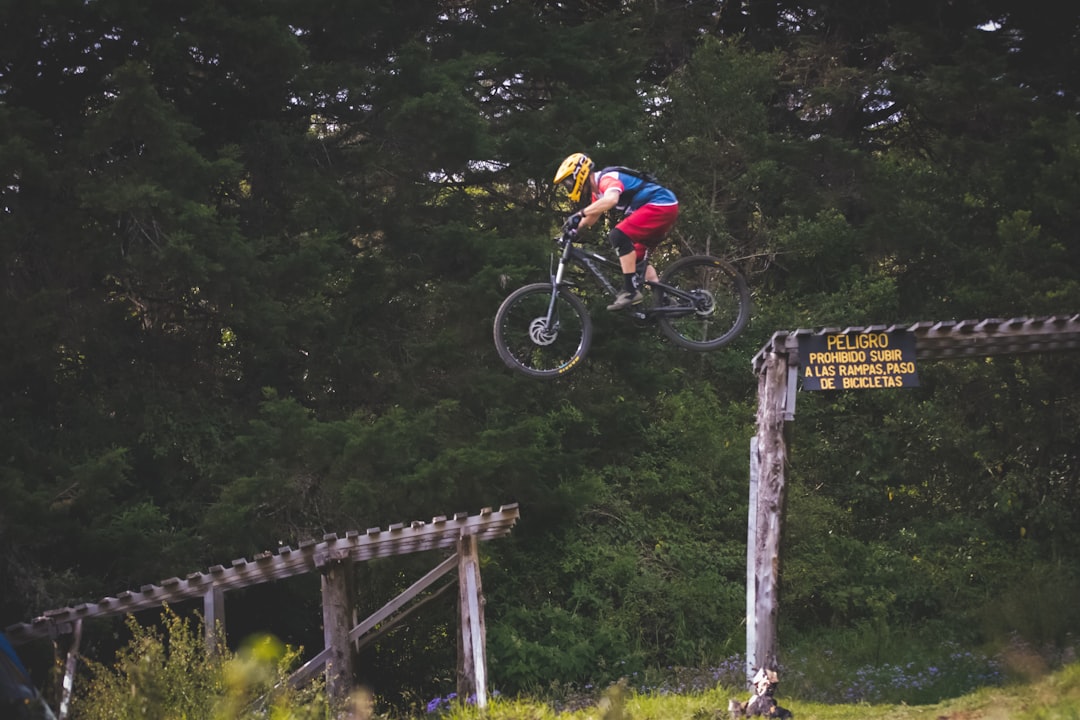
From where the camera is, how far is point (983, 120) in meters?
19.8

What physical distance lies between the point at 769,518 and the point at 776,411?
2.75 feet

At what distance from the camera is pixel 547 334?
1100cm

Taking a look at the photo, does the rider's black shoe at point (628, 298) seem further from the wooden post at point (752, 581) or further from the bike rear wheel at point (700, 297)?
the wooden post at point (752, 581)

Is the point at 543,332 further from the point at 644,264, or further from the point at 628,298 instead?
the point at 644,264

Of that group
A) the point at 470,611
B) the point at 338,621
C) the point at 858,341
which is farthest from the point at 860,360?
the point at 338,621

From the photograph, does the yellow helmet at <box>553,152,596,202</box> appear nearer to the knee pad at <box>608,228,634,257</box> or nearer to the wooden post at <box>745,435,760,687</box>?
the knee pad at <box>608,228,634,257</box>

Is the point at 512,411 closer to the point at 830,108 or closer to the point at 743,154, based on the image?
the point at 743,154

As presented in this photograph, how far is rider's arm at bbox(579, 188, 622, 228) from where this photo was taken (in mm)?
10109

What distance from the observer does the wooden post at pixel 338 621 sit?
36.5ft

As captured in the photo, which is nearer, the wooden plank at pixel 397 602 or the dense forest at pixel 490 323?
the wooden plank at pixel 397 602

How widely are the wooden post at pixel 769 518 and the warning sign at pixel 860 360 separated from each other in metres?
0.27

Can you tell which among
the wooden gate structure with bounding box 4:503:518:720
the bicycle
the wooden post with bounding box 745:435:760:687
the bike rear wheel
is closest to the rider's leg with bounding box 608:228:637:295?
the bicycle

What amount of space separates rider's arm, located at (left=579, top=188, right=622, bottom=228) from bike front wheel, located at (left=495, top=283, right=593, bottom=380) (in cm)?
94

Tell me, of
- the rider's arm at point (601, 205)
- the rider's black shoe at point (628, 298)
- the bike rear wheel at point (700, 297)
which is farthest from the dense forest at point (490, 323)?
the rider's arm at point (601, 205)
